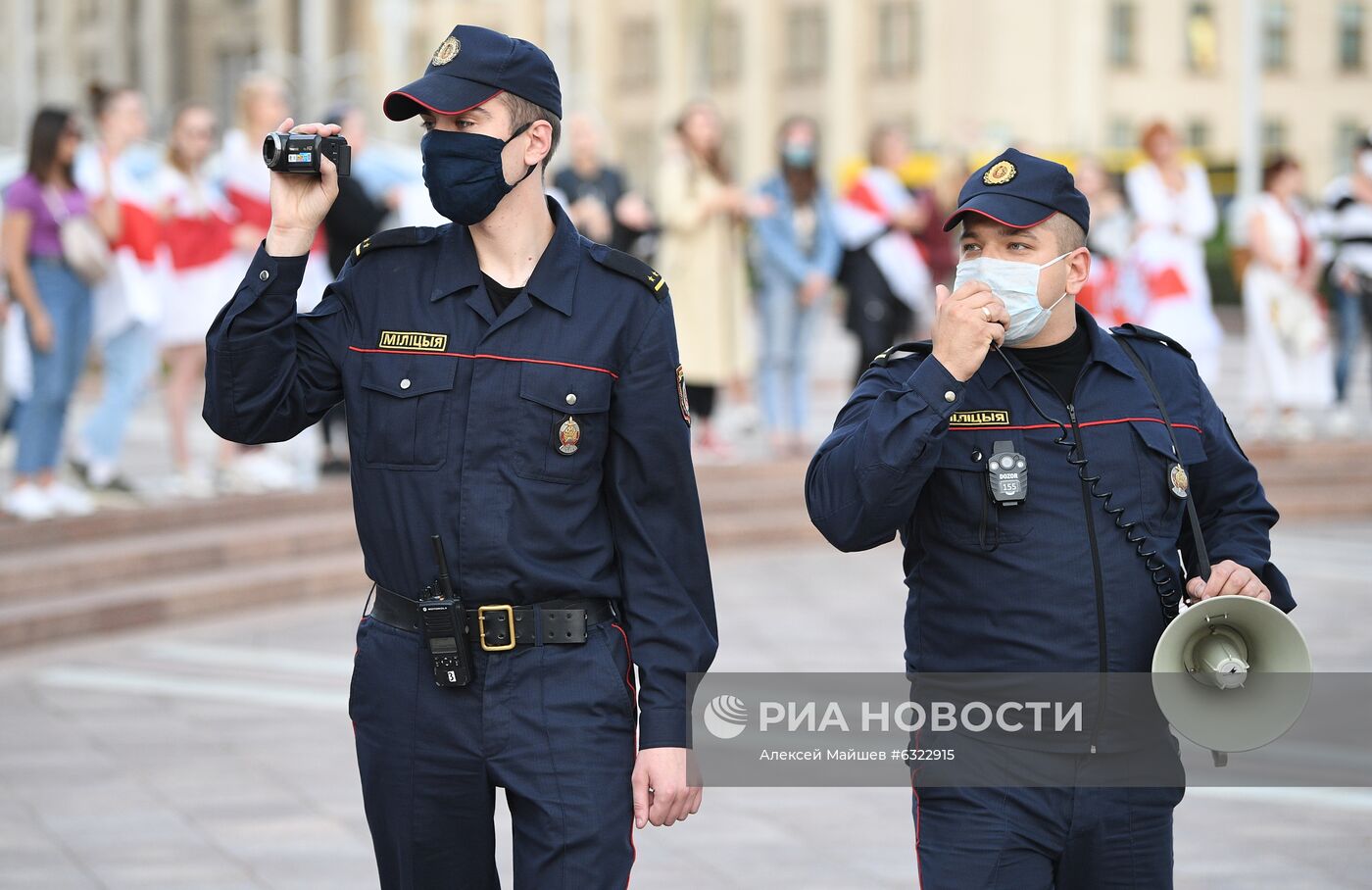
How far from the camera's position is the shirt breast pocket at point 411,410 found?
350cm

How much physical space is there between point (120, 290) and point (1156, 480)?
7.83m

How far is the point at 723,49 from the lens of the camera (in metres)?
70.4

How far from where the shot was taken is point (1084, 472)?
363 cm

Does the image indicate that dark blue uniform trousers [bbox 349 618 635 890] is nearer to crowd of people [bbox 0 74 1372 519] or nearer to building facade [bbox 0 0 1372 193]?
crowd of people [bbox 0 74 1372 519]

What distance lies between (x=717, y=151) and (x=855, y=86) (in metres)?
54.0

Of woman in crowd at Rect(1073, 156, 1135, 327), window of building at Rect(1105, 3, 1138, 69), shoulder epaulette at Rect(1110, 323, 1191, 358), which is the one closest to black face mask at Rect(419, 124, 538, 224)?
shoulder epaulette at Rect(1110, 323, 1191, 358)

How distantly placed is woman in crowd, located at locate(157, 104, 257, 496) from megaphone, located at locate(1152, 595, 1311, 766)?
26.8ft

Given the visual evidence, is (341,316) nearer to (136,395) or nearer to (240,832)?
(240,832)

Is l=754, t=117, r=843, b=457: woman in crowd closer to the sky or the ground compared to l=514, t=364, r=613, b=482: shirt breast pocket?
closer to the ground

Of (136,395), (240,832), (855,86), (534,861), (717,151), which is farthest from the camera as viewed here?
(855,86)

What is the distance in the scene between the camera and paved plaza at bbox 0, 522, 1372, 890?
5.82 metres

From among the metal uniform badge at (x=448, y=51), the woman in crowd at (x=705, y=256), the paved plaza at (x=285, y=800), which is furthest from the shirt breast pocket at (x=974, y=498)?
the woman in crowd at (x=705, y=256)

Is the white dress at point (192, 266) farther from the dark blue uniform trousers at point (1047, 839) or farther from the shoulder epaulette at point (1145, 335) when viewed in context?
the dark blue uniform trousers at point (1047, 839)

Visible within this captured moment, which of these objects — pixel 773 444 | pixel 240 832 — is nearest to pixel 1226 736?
pixel 240 832
